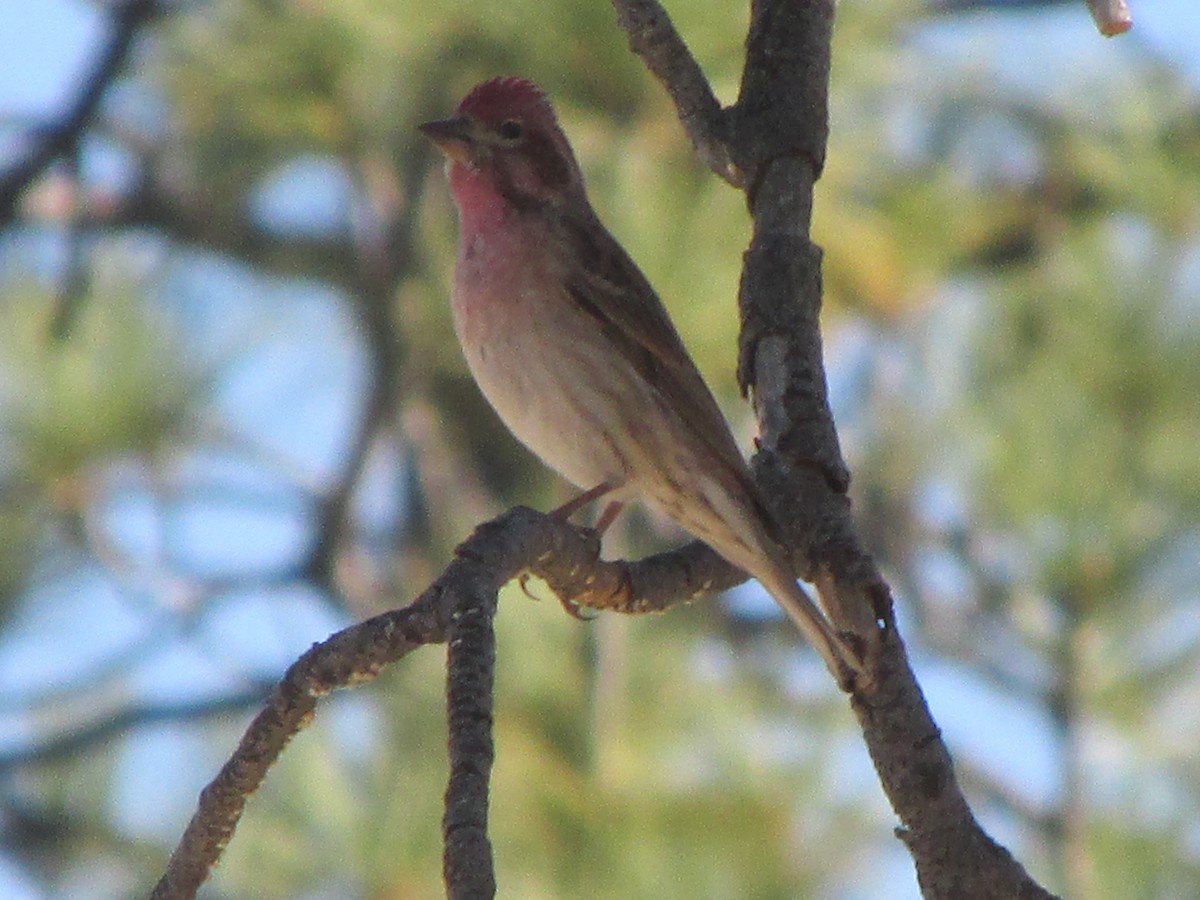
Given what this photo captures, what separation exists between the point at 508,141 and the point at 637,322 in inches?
25.7

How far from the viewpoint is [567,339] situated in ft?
14.7

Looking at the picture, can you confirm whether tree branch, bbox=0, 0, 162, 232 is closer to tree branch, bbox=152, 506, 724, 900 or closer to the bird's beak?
the bird's beak

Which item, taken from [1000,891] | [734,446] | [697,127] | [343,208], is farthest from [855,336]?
[1000,891]

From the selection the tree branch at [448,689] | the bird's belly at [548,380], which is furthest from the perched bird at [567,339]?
the tree branch at [448,689]

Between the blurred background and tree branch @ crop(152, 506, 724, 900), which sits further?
the blurred background

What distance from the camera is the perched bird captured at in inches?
171

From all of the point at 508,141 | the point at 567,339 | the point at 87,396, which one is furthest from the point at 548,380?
the point at 87,396

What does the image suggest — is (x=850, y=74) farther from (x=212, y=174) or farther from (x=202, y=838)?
(x=202, y=838)

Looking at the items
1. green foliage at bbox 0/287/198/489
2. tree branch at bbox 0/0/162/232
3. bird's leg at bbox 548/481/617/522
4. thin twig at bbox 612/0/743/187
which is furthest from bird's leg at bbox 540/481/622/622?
green foliage at bbox 0/287/198/489

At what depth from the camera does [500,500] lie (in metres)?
8.48

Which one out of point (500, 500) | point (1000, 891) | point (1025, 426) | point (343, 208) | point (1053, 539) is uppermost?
point (343, 208)

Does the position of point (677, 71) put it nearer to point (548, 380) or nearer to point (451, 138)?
point (548, 380)

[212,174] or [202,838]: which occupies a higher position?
[212,174]

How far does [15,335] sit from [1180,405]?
4.48 m
